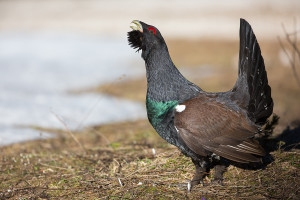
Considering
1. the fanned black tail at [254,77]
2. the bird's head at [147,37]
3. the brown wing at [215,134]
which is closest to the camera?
the brown wing at [215,134]

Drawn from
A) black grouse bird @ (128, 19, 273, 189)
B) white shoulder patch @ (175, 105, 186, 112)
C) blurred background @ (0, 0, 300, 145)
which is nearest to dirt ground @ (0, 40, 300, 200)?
black grouse bird @ (128, 19, 273, 189)

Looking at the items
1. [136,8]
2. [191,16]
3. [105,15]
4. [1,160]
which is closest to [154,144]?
[1,160]

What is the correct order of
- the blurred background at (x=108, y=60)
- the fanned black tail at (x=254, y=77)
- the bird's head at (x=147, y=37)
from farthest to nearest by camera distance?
the blurred background at (x=108, y=60) → the bird's head at (x=147, y=37) → the fanned black tail at (x=254, y=77)

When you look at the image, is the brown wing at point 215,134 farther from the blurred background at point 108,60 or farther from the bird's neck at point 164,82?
the blurred background at point 108,60

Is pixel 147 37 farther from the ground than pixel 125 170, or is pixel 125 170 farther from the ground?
pixel 147 37

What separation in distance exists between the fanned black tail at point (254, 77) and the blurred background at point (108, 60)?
129cm

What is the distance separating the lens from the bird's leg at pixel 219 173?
3.83 metres

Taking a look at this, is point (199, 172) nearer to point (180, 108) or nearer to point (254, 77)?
point (180, 108)

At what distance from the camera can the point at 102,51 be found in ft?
50.0

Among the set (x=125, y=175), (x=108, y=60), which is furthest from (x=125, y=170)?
(x=108, y=60)

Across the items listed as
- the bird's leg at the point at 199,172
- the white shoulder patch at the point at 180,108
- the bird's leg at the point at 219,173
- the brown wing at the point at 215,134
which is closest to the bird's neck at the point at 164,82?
the white shoulder patch at the point at 180,108

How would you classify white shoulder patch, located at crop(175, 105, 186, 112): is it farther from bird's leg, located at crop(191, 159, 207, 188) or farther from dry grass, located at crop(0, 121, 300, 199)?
dry grass, located at crop(0, 121, 300, 199)

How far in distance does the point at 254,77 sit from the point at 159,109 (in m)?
1.02

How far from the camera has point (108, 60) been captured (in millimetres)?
13539
